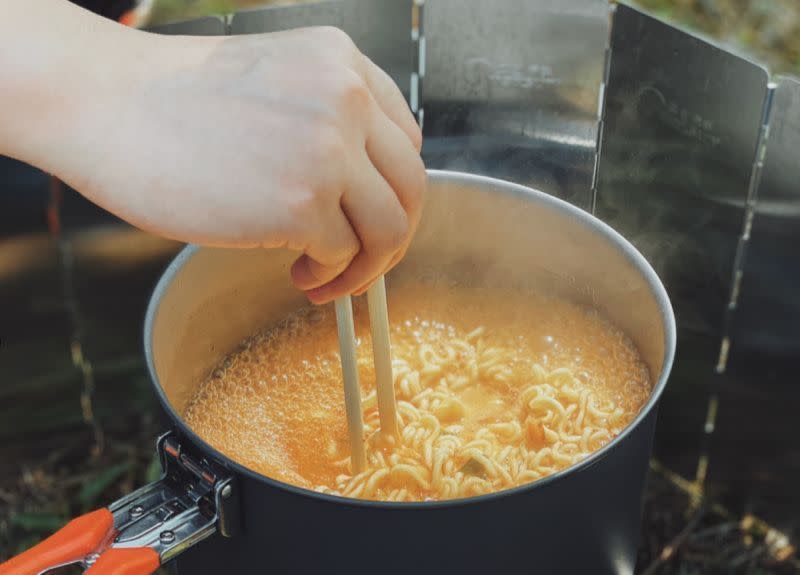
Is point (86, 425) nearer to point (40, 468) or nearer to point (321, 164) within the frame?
point (40, 468)

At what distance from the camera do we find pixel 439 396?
2102mm

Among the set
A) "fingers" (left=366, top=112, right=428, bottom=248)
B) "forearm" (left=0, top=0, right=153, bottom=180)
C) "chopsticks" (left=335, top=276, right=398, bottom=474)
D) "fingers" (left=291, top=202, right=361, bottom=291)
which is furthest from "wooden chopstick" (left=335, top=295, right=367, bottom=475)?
"forearm" (left=0, top=0, right=153, bottom=180)

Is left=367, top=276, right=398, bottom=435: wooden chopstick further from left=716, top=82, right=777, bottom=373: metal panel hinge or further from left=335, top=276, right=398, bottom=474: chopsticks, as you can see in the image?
left=716, top=82, right=777, bottom=373: metal panel hinge

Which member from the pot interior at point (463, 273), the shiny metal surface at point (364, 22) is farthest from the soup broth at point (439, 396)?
the shiny metal surface at point (364, 22)

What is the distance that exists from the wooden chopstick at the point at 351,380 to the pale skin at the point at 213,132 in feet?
0.83

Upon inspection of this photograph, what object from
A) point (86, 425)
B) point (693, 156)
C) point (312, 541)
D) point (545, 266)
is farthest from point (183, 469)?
point (86, 425)

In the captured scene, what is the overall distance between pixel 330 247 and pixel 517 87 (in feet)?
4.76

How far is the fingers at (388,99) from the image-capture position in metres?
1.54

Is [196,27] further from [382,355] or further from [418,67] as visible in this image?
[382,355]

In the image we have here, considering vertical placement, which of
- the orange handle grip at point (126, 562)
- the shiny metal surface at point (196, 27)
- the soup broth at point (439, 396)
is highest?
the shiny metal surface at point (196, 27)

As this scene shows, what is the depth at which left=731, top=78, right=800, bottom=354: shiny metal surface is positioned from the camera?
2.36 m

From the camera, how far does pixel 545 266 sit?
7.40 ft

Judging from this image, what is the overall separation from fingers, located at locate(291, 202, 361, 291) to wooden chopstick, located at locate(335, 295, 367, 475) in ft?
0.54

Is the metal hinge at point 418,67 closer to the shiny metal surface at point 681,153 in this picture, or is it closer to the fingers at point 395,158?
the shiny metal surface at point 681,153
